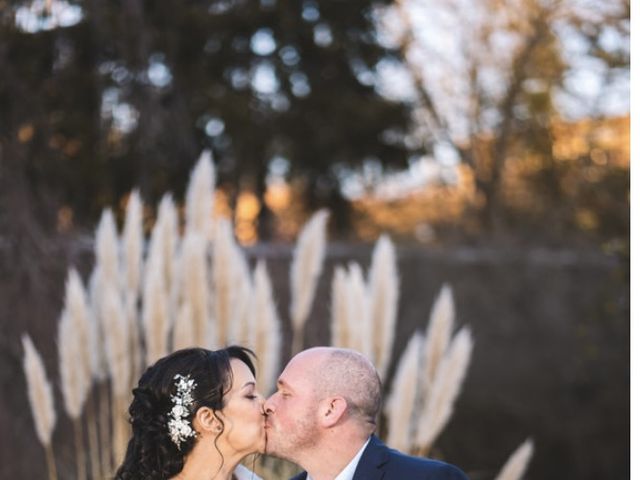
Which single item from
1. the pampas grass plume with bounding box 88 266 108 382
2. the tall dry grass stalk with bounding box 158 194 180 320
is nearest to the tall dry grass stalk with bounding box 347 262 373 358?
the tall dry grass stalk with bounding box 158 194 180 320

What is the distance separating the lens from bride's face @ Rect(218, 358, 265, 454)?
2.72 m

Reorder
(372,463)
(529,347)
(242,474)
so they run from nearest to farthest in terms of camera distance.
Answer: (372,463) < (242,474) < (529,347)

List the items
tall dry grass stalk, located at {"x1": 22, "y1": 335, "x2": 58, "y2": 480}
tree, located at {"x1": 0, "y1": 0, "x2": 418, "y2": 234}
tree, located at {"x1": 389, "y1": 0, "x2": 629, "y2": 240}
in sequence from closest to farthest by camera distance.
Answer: tall dry grass stalk, located at {"x1": 22, "y1": 335, "x2": 58, "y2": 480}, tree, located at {"x1": 0, "y1": 0, "x2": 418, "y2": 234}, tree, located at {"x1": 389, "y1": 0, "x2": 629, "y2": 240}

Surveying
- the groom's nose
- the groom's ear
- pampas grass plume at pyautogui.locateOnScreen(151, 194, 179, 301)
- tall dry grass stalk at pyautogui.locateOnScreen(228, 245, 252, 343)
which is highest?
the groom's ear

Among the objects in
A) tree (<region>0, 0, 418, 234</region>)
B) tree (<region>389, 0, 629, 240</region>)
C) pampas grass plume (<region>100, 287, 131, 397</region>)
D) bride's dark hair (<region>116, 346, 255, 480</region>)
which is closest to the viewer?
bride's dark hair (<region>116, 346, 255, 480</region>)

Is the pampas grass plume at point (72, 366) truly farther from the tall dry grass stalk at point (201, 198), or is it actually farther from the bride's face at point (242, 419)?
the bride's face at point (242, 419)

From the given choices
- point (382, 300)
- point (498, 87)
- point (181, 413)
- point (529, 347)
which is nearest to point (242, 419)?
point (181, 413)

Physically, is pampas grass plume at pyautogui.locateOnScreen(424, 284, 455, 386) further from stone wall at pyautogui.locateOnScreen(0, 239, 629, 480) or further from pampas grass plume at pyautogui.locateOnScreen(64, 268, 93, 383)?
stone wall at pyautogui.locateOnScreen(0, 239, 629, 480)

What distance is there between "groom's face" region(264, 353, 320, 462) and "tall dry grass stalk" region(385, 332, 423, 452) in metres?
1.32

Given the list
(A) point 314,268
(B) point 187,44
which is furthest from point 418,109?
(A) point 314,268

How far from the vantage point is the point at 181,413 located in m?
2.79

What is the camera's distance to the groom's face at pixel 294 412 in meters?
2.58

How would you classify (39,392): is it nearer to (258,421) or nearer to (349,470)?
(258,421)

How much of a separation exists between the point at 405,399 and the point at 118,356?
47.5 inches
